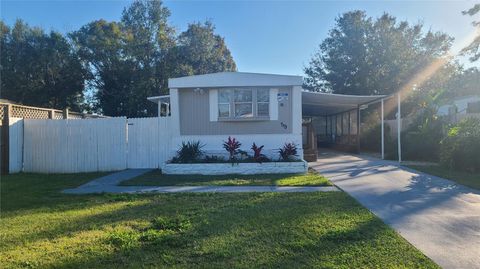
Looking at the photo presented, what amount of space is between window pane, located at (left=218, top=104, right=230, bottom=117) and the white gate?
74.3 inches

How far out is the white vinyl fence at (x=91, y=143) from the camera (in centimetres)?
1319

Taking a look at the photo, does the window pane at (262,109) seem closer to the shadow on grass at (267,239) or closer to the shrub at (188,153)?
the shrub at (188,153)

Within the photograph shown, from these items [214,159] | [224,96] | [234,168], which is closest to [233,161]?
[234,168]

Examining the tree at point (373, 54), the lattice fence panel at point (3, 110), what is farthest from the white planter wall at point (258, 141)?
the tree at point (373, 54)

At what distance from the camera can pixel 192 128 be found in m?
13.5

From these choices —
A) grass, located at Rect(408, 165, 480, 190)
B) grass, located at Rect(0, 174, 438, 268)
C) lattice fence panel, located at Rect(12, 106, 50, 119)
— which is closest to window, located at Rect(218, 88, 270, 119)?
grass, located at Rect(0, 174, 438, 268)

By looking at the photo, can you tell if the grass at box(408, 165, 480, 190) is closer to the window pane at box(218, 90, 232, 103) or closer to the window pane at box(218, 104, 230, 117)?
the window pane at box(218, 104, 230, 117)

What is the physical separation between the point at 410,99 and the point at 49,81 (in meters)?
26.9

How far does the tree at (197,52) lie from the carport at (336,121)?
349 inches

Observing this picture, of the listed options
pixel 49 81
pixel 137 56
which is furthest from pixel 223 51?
pixel 49 81

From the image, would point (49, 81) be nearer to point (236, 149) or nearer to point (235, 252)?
point (236, 149)

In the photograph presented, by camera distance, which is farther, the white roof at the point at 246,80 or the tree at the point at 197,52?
the tree at the point at 197,52

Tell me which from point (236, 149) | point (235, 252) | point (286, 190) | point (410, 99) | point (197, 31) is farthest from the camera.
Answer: point (197, 31)

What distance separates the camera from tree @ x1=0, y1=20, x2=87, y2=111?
27125mm
